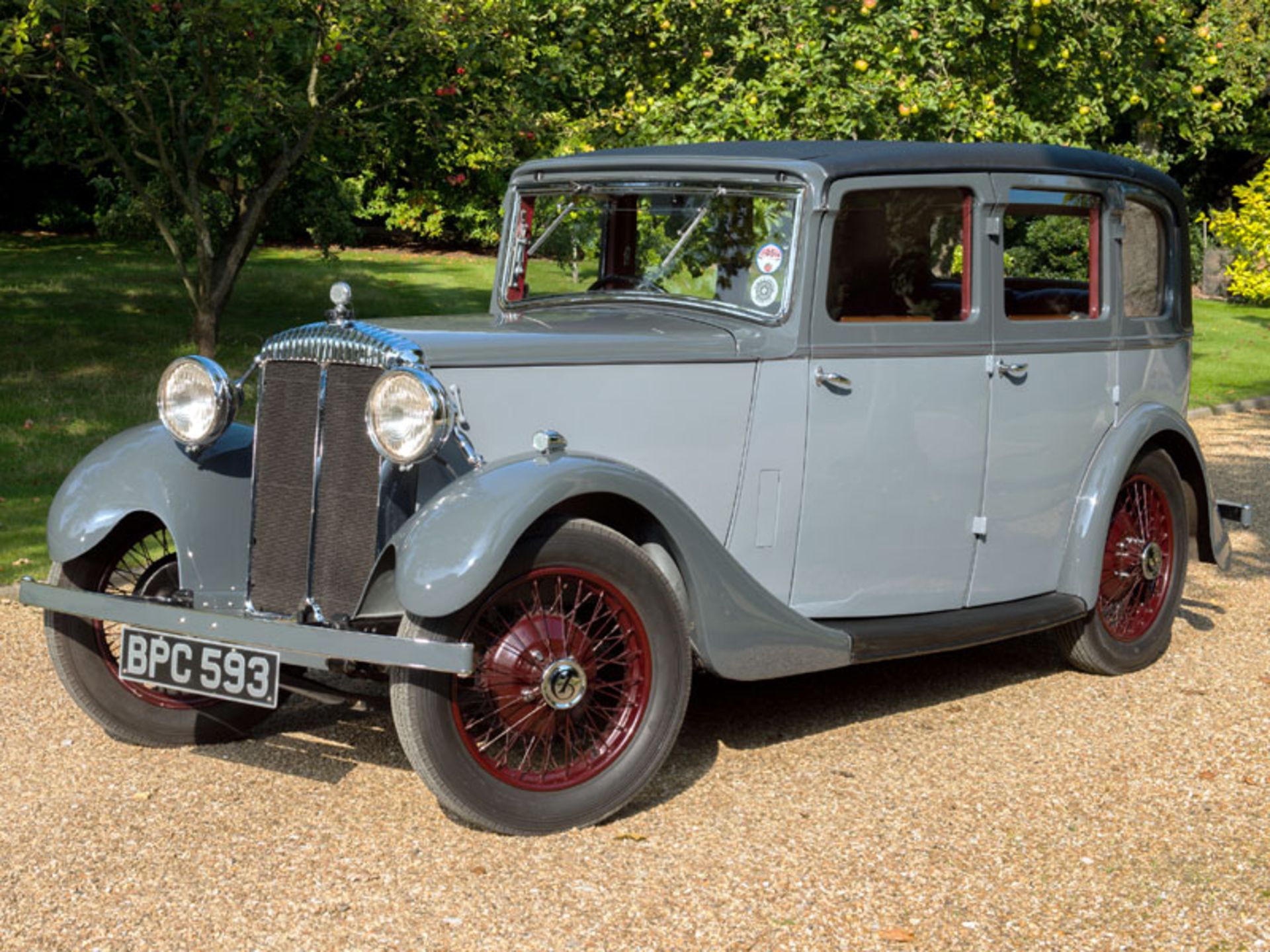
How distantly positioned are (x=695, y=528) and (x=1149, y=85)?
9740 millimetres

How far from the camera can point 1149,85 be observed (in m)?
12.7

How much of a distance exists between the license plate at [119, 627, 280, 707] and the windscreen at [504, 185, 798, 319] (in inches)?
71.8

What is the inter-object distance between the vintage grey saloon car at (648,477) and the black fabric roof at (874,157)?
0.02 m

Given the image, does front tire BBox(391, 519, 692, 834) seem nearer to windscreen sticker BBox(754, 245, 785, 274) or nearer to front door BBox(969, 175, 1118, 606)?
windscreen sticker BBox(754, 245, 785, 274)

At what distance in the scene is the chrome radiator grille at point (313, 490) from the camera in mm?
4453

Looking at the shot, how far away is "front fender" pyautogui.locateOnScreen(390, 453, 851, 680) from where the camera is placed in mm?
3961

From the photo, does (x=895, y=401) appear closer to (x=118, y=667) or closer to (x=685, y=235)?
(x=685, y=235)

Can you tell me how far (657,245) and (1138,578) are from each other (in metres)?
2.38

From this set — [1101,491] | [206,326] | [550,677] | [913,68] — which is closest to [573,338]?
[550,677]

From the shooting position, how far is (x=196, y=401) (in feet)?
15.9

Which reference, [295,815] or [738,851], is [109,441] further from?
[738,851]

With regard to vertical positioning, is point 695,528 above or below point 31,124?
below

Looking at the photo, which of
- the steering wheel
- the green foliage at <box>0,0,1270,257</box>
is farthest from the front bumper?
the green foliage at <box>0,0,1270,257</box>

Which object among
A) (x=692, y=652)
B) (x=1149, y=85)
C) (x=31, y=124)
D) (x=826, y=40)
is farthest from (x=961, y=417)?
(x=31, y=124)
